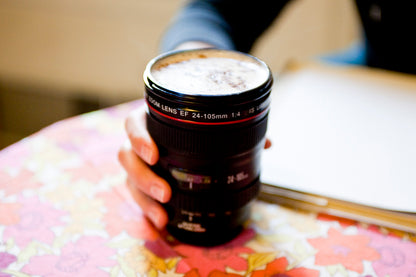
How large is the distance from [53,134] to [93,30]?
0.91 meters

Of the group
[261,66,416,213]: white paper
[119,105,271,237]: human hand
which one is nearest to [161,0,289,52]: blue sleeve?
[261,66,416,213]: white paper

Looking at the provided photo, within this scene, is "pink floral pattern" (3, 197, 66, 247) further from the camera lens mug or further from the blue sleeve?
the blue sleeve

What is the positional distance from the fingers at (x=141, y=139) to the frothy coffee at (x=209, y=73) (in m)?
0.06

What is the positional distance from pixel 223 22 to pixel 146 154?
0.43 meters

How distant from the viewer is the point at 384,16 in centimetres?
79

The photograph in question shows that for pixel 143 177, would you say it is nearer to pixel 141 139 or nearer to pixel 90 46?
pixel 141 139

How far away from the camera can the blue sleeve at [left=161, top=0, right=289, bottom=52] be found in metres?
0.69

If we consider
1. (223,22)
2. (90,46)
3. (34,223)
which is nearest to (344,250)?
(34,223)

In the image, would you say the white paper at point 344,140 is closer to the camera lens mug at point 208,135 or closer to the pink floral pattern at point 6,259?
the camera lens mug at point 208,135

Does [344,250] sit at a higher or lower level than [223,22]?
lower

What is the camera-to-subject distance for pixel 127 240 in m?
0.42

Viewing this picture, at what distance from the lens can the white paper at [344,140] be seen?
0.47 metres

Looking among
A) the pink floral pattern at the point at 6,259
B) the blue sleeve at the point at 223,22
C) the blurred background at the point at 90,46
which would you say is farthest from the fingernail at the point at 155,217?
the blurred background at the point at 90,46

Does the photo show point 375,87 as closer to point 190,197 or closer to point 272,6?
point 272,6
